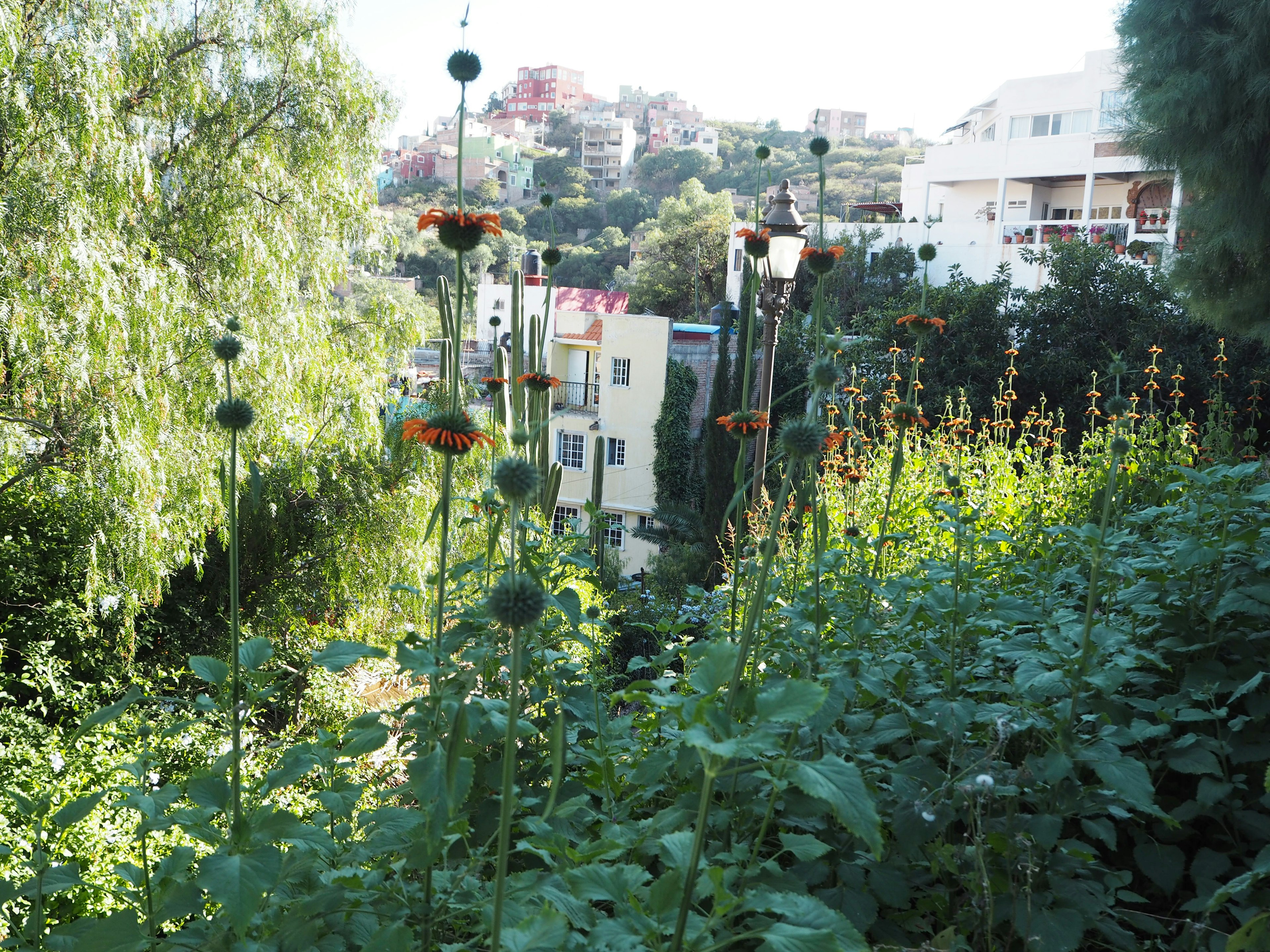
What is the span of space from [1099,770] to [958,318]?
27.0 feet

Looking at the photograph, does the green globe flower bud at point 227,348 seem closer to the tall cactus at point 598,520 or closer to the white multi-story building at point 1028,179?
the tall cactus at point 598,520

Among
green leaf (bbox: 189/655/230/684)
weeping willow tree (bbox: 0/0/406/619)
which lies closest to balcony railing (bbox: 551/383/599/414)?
weeping willow tree (bbox: 0/0/406/619)

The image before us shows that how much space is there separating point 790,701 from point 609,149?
63378mm

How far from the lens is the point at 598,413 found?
A: 49.0 feet

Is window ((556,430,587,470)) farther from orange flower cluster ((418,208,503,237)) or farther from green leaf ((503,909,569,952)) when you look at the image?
green leaf ((503,909,569,952))

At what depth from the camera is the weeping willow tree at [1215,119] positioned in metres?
3.20

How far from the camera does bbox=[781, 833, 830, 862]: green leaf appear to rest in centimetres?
89

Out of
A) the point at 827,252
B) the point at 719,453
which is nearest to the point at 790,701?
the point at 827,252

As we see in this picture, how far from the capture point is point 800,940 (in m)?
0.69

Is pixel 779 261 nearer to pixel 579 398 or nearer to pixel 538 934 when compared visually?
pixel 538 934

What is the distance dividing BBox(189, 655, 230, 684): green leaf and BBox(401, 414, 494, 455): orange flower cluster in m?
0.35

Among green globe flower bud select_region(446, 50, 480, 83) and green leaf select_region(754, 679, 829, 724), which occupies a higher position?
green globe flower bud select_region(446, 50, 480, 83)

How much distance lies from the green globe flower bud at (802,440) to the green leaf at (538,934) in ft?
1.82

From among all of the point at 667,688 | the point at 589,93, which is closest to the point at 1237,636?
the point at 667,688
